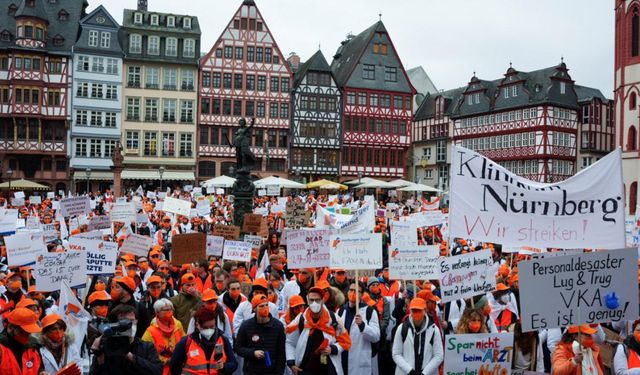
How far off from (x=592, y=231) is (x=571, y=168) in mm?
52178

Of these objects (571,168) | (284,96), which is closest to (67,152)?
(284,96)

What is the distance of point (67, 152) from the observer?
49.2m

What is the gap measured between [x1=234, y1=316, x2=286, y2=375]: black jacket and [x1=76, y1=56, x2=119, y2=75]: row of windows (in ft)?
157

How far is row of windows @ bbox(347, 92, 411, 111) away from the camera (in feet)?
186

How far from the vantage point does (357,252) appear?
337 inches

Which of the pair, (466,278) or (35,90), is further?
(35,90)

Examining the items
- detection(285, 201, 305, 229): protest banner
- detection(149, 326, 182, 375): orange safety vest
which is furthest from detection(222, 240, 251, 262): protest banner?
detection(285, 201, 305, 229): protest banner

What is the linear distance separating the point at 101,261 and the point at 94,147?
142ft

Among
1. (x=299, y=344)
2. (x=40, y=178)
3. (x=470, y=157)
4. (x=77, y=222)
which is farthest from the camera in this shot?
(x=40, y=178)

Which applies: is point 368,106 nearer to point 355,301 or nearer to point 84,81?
point 84,81

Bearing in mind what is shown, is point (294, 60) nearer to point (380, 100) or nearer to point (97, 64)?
point (380, 100)

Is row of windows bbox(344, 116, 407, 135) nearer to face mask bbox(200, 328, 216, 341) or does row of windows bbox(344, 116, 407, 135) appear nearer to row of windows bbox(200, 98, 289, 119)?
row of windows bbox(200, 98, 289, 119)

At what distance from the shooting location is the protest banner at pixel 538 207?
7.06m

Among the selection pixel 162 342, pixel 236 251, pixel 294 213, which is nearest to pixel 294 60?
pixel 294 213
